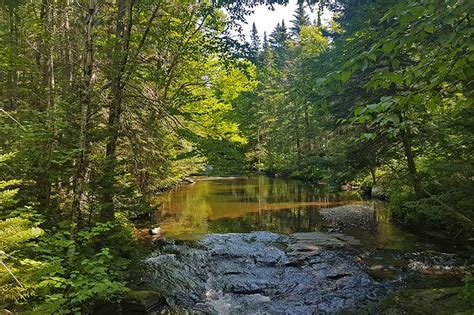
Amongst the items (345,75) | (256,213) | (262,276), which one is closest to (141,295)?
(262,276)

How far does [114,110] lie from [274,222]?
858cm

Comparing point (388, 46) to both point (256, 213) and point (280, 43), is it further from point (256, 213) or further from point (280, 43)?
point (280, 43)

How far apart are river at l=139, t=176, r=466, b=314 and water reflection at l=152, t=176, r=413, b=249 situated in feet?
0.21

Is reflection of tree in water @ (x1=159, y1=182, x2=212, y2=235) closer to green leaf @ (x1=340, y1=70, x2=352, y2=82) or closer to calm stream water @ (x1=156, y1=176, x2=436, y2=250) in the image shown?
calm stream water @ (x1=156, y1=176, x2=436, y2=250)

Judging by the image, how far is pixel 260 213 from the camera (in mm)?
15789

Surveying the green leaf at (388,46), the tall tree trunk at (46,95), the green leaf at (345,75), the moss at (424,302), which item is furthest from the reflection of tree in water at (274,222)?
the green leaf at (388,46)

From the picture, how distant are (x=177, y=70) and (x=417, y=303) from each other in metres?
11.6

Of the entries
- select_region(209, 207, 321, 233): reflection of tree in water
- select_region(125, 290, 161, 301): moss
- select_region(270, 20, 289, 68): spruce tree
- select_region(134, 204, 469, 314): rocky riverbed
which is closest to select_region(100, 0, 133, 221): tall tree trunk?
select_region(125, 290, 161, 301): moss

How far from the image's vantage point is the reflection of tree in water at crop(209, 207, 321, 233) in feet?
41.6

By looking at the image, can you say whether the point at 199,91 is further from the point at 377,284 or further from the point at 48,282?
the point at 48,282

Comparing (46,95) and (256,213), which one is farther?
(256,213)

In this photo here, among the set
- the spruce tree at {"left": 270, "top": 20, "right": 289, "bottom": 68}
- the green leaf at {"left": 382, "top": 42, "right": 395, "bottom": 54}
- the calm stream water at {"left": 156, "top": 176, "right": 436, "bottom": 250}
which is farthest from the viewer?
the spruce tree at {"left": 270, "top": 20, "right": 289, "bottom": 68}

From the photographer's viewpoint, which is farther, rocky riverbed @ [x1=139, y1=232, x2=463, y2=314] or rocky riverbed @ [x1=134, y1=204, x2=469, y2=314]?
rocky riverbed @ [x1=139, y1=232, x2=463, y2=314]

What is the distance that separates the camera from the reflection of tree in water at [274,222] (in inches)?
500
